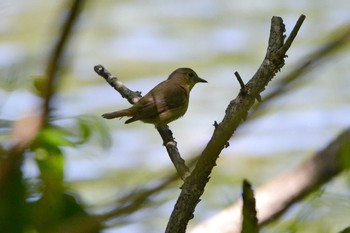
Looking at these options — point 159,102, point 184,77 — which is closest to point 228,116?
point 159,102

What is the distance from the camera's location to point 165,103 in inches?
121

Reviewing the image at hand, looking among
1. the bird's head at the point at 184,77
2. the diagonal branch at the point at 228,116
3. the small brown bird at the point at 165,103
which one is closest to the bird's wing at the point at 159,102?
the small brown bird at the point at 165,103

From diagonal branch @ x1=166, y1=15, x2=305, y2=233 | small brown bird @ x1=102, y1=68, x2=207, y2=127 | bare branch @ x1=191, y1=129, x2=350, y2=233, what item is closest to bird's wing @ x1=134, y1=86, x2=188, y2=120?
small brown bird @ x1=102, y1=68, x2=207, y2=127

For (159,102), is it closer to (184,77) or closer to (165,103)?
(165,103)

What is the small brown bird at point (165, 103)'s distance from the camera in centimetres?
279

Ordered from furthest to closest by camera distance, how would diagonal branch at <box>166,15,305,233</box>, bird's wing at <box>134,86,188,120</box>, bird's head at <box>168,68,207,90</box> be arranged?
bird's head at <box>168,68,207,90</box>
bird's wing at <box>134,86,188,120</box>
diagonal branch at <box>166,15,305,233</box>

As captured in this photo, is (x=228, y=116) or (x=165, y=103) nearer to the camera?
(x=228, y=116)

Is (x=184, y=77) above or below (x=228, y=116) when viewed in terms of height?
above

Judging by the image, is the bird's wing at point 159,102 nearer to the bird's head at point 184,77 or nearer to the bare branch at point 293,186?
the bird's head at point 184,77

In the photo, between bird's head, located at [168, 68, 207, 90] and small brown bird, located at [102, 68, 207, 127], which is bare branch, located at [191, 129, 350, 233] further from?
bird's head, located at [168, 68, 207, 90]

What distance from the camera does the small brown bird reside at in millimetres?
2791

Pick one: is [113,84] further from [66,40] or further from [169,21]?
[169,21]

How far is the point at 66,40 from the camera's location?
0.42 metres

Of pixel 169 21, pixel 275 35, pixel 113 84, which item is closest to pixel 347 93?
pixel 169 21
